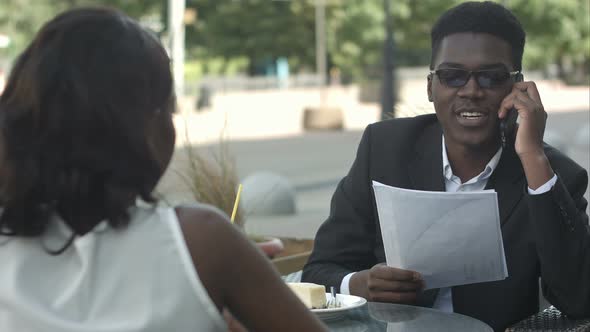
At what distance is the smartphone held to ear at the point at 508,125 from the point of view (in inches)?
134

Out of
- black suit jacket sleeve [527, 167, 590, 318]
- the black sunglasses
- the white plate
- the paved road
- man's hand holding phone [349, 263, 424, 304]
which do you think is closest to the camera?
the white plate

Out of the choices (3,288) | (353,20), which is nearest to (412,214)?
(3,288)

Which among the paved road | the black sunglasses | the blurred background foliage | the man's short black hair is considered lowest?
the blurred background foliage

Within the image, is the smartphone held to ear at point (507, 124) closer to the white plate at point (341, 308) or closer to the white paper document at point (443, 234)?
the white paper document at point (443, 234)

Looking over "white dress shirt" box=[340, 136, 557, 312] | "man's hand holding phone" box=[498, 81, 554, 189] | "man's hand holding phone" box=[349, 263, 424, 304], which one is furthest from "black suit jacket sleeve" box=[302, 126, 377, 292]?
"man's hand holding phone" box=[498, 81, 554, 189]

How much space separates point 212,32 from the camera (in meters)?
59.3

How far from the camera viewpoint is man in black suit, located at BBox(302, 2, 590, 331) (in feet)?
10.6

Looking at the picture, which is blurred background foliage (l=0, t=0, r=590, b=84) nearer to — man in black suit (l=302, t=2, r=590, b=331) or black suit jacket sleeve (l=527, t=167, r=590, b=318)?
man in black suit (l=302, t=2, r=590, b=331)

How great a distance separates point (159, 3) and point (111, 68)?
59110 mm

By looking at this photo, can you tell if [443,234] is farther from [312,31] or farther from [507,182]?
[312,31]

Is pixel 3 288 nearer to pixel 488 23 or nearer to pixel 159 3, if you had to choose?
pixel 488 23

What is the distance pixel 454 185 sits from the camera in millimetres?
3586

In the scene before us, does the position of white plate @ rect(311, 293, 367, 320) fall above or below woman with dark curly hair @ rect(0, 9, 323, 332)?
below

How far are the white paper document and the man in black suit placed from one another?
0.22 ft
